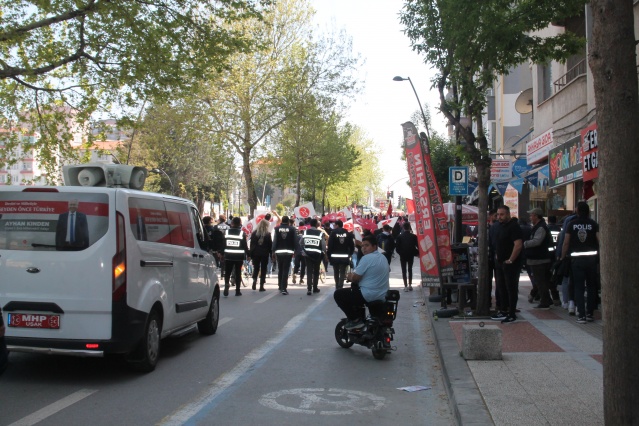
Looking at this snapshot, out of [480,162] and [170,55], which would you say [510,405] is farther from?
[170,55]

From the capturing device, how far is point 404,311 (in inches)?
607

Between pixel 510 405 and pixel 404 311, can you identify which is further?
pixel 404 311

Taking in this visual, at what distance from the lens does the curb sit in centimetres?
600

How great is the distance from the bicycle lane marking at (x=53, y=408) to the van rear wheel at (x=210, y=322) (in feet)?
12.6

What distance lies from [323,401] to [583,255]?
608 cm

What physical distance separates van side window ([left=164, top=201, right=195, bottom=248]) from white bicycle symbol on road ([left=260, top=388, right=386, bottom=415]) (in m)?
2.82

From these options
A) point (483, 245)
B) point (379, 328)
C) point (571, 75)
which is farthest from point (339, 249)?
point (379, 328)

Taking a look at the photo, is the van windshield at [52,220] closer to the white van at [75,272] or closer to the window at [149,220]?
the white van at [75,272]

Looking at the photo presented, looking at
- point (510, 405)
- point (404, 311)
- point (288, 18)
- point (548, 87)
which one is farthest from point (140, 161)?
point (510, 405)

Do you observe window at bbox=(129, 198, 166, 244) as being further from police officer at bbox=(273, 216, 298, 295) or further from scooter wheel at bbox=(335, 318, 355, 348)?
police officer at bbox=(273, 216, 298, 295)

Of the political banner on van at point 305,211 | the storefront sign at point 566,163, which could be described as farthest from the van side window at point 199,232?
Answer: the political banner on van at point 305,211

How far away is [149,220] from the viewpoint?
27.9 ft

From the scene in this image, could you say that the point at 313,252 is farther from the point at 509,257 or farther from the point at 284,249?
the point at 509,257

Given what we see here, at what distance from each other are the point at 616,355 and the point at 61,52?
53.1ft
